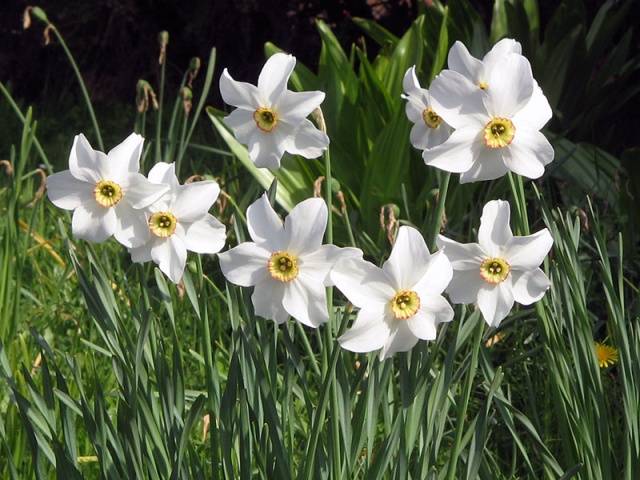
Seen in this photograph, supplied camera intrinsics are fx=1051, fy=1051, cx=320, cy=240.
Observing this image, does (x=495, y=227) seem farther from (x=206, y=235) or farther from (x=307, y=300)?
(x=206, y=235)

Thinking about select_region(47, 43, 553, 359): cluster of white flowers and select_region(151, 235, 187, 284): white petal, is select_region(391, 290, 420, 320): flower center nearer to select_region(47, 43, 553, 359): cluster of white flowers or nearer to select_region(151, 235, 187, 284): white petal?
select_region(47, 43, 553, 359): cluster of white flowers

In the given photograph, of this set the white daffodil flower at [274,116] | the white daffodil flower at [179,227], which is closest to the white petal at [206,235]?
the white daffodil flower at [179,227]

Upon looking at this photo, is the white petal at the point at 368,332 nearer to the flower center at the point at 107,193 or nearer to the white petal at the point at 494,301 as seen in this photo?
the white petal at the point at 494,301

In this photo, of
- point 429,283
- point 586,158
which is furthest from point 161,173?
point 586,158

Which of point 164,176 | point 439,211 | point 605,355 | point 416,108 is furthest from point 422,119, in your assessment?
point 605,355

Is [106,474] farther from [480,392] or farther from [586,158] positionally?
[586,158]

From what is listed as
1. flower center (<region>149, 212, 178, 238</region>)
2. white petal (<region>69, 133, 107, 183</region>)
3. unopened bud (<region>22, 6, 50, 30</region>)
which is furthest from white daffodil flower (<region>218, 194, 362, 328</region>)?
unopened bud (<region>22, 6, 50, 30</region>)
